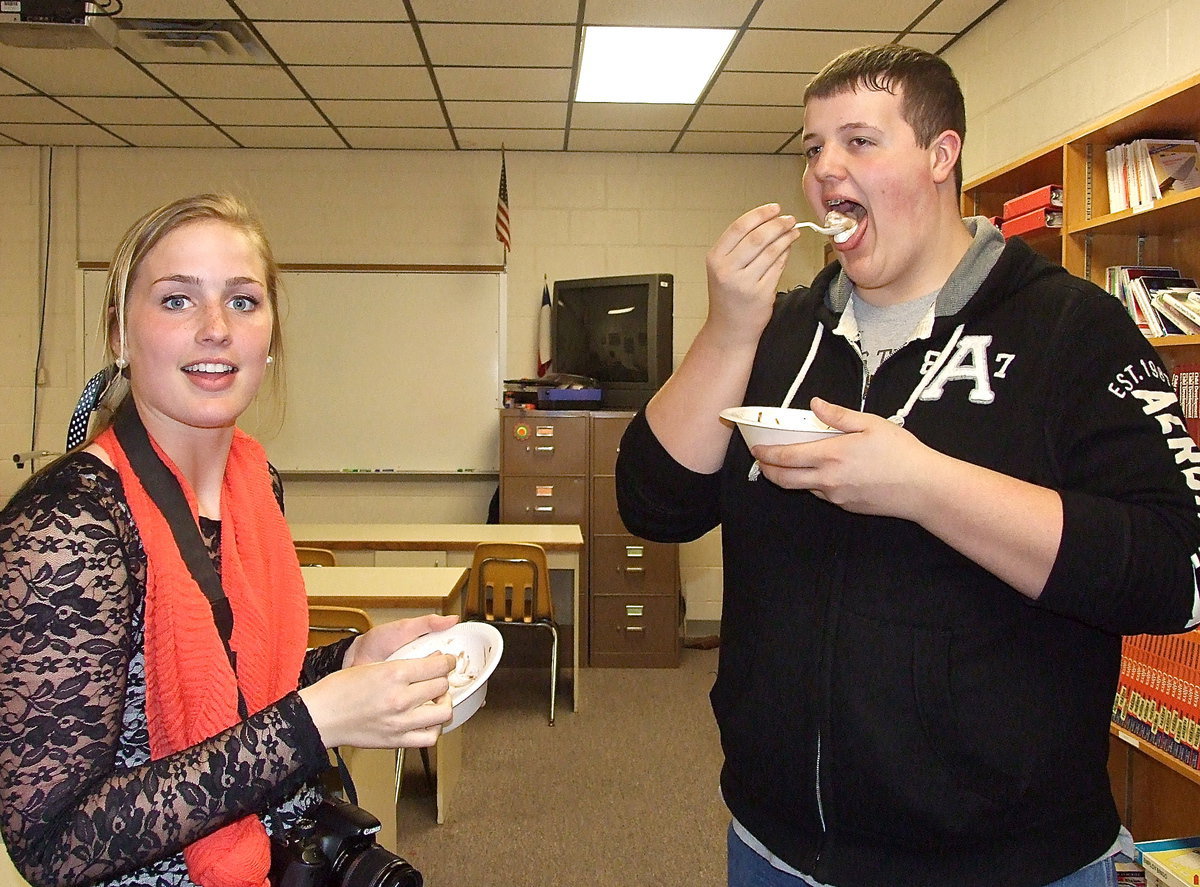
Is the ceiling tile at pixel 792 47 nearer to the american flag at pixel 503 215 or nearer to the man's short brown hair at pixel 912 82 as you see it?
the american flag at pixel 503 215

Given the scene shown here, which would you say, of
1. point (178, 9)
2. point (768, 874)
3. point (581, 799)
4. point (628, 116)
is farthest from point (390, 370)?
point (768, 874)

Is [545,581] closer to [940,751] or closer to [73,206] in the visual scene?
[940,751]

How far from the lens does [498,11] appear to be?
143 inches

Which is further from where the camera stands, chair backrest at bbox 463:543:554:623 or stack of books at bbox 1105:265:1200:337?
chair backrest at bbox 463:543:554:623

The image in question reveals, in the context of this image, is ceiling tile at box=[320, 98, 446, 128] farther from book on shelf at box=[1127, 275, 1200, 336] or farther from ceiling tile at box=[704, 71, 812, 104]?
book on shelf at box=[1127, 275, 1200, 336]

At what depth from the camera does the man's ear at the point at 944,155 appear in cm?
117

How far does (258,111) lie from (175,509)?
14.7 ft

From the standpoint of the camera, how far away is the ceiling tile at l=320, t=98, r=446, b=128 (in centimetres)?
481

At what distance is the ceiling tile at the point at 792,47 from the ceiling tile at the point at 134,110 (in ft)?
9.75

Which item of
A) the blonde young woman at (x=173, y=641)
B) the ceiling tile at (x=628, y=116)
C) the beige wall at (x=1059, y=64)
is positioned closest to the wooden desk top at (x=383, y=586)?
the blonde young woman at (x=173, y=641)

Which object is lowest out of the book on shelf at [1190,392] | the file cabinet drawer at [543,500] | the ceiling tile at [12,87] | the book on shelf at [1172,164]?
the file cabinet drawer at [543,500]

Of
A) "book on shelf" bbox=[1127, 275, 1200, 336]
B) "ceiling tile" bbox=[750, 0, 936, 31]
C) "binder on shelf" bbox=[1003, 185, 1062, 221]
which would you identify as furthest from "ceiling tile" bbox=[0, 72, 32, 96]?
"book on shelf" bbox=[1127, 275, 1200, 336]

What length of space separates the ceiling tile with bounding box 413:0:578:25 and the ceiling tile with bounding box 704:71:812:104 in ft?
3.36

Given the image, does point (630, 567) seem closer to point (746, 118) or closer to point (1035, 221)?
point (746, 118)
